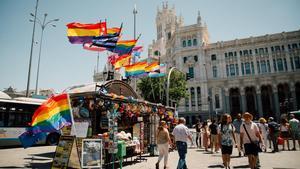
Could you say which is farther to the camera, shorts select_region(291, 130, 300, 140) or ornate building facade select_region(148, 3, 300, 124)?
ornate building facade select_region(148, 3, 300, 124)

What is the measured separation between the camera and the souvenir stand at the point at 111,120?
8.62 m

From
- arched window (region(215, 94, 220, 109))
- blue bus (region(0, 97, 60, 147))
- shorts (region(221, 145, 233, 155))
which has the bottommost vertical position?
shorts (region(221, 145, 233, 155))

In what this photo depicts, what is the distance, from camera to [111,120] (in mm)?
8523

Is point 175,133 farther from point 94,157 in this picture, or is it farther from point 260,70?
point 260,70

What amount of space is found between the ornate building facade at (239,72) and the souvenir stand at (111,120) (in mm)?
34296

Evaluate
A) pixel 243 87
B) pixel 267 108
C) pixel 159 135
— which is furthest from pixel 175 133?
pixel 267 108

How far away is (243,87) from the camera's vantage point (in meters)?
48.2

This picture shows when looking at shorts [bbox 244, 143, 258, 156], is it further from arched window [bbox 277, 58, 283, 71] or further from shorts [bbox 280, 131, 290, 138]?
arched window [bbox 277, 58, 283, 71]

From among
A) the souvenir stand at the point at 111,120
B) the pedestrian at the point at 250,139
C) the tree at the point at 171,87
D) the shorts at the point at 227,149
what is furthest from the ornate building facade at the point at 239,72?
the pedestrian at the point at 250,139

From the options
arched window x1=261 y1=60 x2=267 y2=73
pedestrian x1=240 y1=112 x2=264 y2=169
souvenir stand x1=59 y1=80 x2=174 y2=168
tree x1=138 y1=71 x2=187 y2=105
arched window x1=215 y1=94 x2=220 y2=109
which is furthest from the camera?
arched window x1=215 y1=94 x2=220 y2=109

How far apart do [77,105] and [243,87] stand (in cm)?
4595

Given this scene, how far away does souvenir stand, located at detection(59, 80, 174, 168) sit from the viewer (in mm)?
8617

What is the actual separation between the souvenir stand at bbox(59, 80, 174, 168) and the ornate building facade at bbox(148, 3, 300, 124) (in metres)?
34.3

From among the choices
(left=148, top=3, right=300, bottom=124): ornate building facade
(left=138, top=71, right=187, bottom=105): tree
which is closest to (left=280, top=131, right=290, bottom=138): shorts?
(left=138, top=71, right=187, bottom=105): tree
